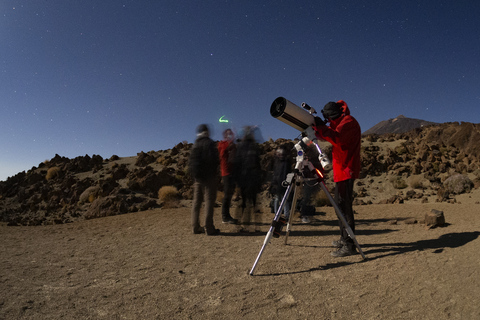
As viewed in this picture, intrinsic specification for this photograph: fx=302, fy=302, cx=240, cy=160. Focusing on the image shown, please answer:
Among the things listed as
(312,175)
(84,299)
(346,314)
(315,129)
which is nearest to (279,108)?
(315,129)

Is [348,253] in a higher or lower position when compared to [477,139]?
lower

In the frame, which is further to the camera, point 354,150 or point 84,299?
point 354,150

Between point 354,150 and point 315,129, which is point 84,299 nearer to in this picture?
point 315,129

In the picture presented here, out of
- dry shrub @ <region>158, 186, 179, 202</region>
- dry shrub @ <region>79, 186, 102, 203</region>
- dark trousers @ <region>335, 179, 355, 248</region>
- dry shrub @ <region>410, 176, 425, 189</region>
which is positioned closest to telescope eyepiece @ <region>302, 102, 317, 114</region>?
dark trousers @ <region>335, 179, 355, 248</region>

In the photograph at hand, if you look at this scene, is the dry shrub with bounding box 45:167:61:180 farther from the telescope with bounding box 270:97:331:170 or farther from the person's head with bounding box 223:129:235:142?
the telescope with bounding box 270:97:331:170

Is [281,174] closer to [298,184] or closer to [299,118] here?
[298,184]

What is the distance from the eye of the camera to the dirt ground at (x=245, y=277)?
2.67 m

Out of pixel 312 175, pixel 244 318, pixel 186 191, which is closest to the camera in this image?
pixel 244 318

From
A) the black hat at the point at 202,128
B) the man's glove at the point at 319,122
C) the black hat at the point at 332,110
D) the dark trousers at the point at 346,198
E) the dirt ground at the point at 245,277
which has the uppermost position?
the black hat at the point at 202,128

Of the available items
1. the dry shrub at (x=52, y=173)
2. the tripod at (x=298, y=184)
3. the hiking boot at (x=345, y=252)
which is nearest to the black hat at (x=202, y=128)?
the tripod at (x=298, y=184)

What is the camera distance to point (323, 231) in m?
5.88

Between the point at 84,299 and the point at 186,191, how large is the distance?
38.2ft

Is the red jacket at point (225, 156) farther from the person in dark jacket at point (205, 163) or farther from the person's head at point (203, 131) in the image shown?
the person's head at point (203, 131)

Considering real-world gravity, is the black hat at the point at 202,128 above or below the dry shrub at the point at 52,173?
below
